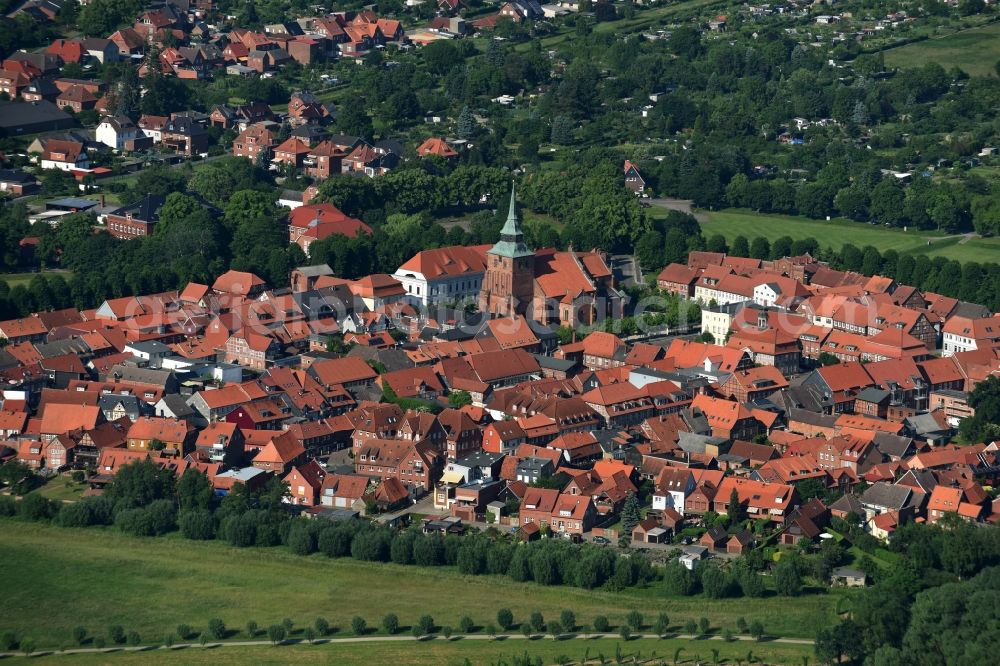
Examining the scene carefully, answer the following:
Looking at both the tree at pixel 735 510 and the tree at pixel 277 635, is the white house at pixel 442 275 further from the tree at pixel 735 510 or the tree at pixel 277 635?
the tree at pixel 277 635

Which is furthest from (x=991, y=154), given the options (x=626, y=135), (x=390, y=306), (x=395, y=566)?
(x=395, y=566)

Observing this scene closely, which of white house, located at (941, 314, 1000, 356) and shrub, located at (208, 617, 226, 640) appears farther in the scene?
white house, located at (941, 314, 1000, 356)

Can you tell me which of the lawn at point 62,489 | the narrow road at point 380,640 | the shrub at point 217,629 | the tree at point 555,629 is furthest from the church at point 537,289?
the shrub at point 217,629

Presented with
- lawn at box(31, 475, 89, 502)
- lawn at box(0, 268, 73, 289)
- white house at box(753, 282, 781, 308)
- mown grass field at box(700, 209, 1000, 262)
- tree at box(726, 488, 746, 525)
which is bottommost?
mown grass field at box(700, 209, 1000, 262)

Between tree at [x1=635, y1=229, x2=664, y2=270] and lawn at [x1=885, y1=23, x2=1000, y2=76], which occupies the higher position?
tree at [x1=635, y1=229, x2=664, y2=270]

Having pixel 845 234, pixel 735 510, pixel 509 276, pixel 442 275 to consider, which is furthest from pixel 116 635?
pixel 845 234

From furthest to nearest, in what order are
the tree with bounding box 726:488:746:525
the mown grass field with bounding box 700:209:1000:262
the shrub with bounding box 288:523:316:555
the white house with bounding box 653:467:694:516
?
the mown grass field with bounding box 700:209:1000:262 → the white house with bounding box 653:467:694:516 → the tree with bounding box 726:488:746:525 → the shrub with bounding box 288:523:316:555

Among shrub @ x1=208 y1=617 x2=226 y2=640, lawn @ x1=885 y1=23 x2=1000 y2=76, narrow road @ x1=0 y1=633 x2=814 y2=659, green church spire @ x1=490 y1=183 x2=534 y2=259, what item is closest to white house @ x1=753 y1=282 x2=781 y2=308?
green church spire @ x1=490 y1=183 x2=534 y2=259

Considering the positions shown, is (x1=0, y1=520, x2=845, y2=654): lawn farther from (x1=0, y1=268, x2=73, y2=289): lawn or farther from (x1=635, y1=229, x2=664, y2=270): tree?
(x1=635, y1=229, x2=664, y2=270): tree
